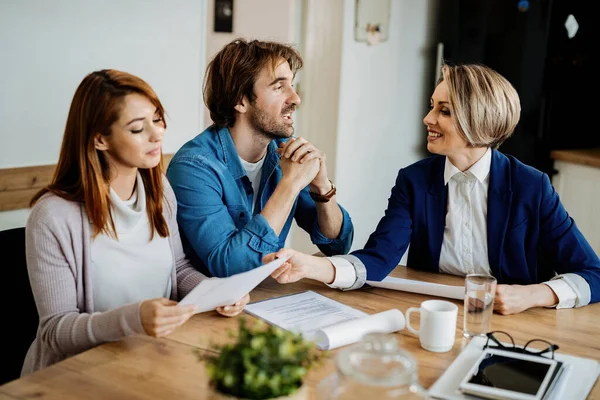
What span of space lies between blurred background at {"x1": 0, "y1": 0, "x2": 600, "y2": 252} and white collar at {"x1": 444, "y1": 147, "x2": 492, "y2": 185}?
1.14m

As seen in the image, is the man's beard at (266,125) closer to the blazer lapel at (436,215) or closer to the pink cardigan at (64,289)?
the blazer lapel at (436,215)

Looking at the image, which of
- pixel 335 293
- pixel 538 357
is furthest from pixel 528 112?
pixel 538 357

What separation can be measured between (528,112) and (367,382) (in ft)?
9.63

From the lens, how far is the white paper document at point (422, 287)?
1.68 m

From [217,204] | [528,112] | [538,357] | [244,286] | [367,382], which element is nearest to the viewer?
[367,382]

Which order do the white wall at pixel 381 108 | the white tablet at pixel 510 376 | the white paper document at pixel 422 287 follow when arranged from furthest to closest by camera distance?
the white wall at pixel 381 108, the white paper document at pixel 422 287, the white tablet at pixel 510 376

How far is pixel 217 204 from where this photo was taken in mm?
1860

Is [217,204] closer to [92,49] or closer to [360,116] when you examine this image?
[92,49]

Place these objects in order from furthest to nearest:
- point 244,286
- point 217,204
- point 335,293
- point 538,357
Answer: point 217,204
point 335,293
point 244,286
point 538,357

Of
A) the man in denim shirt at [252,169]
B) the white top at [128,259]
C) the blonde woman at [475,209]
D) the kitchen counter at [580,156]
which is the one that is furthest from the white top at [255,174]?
the kitchen counter at [580,156]

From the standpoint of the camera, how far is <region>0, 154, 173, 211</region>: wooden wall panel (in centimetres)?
207

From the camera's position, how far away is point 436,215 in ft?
6.40

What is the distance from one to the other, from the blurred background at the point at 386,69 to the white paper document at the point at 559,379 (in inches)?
62.6

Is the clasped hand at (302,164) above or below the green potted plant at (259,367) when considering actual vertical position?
above
